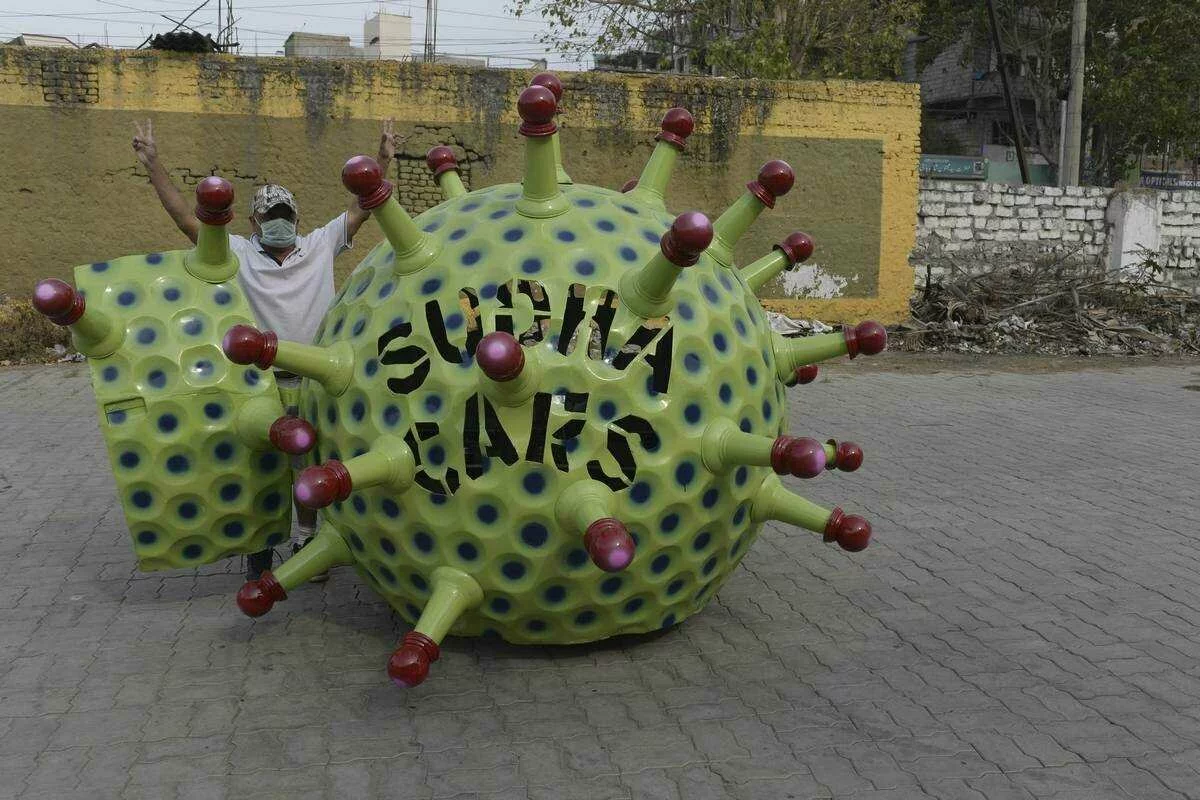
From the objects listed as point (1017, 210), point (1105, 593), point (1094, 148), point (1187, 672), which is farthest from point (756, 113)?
point (1094, 148)

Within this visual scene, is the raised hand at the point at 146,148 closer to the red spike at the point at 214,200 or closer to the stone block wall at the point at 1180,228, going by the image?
the red spike at the point at 214,200

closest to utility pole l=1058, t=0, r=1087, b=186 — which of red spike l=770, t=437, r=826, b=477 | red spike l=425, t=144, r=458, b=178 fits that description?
red spike l=425, t=144, r=458, b=178

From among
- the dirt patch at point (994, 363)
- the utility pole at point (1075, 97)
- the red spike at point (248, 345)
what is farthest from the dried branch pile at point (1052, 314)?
the red spike at point (248, 345)

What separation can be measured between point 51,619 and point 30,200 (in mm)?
8793

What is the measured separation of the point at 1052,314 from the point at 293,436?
12.0 m

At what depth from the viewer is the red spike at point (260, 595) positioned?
12.2 ft

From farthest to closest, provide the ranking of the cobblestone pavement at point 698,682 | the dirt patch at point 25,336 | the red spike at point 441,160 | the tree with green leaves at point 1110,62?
the tree with green leaves at point 1110,62 → the dirt patch at point 25,336 → the red spike at point 441,160 → the cobblestone pavement at point 698,682

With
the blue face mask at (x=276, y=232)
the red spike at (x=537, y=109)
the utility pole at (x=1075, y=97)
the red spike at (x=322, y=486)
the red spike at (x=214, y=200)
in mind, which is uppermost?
the utility pole at (x=1075, y=97)

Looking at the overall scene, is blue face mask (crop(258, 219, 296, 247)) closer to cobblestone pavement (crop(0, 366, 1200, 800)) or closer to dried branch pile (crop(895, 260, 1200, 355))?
cobblestone pavement (crop(0, 366, 1200, 800))

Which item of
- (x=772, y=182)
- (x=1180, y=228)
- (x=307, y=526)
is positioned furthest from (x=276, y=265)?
(x=1180, y=228)

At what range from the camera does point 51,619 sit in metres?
4.51

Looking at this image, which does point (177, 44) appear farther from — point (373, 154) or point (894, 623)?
point (894, 623)

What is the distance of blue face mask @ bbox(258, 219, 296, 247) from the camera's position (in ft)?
15.1

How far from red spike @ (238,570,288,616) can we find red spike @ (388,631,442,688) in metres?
0.69
